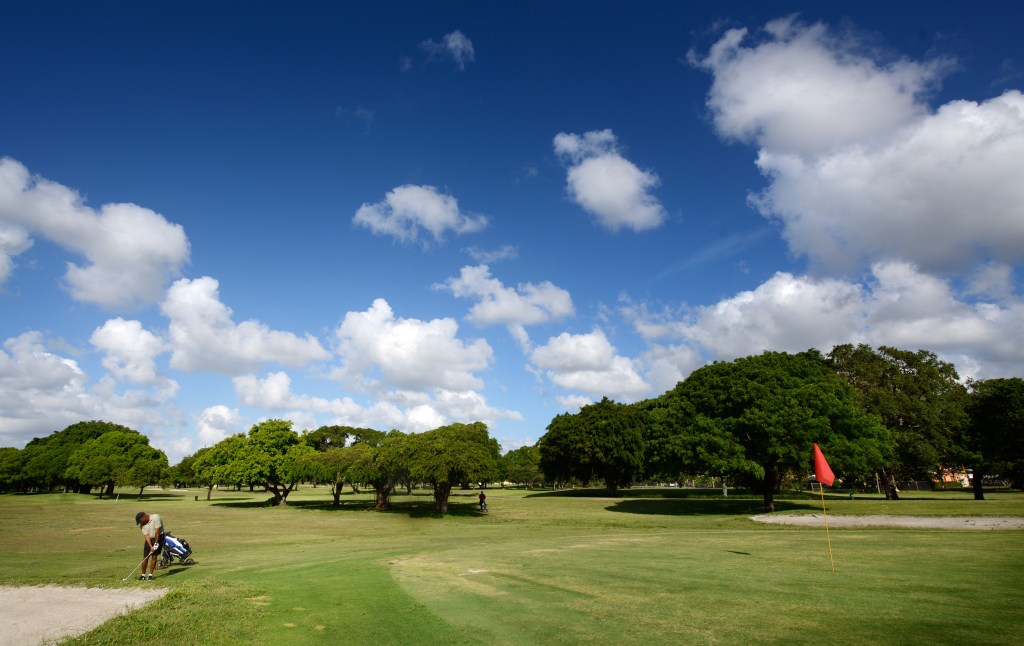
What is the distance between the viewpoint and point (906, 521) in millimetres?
30484

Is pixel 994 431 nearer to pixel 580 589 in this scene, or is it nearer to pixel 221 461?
pixel 580 589

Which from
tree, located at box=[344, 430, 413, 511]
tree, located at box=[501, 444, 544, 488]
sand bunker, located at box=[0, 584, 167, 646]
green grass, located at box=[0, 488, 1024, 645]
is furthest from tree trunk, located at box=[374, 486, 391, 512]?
tree, located at box=[501, 444, 544, 488]

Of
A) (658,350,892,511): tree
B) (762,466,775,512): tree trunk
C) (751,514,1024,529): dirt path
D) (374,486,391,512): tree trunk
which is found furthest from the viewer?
(374,486,391,512): tree trunk

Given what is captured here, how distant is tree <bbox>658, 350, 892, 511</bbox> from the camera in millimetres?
37125

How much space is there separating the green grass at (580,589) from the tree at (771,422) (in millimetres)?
11198

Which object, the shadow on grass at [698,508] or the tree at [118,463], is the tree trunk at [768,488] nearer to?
the shadow on grass at [698,508]

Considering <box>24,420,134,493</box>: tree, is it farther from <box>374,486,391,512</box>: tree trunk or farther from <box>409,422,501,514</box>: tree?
<box>409,422,501,514</box>: tree

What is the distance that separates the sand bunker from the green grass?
60 cm

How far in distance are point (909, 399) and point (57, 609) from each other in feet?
211

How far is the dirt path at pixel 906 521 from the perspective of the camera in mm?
26578

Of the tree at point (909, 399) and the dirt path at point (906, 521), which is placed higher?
the tree at point (909, 399)

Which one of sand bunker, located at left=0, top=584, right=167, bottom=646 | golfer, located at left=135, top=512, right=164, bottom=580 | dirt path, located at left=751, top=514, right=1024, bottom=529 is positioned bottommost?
dirt path, located at left=751, top=514, right=1024, bottom=529

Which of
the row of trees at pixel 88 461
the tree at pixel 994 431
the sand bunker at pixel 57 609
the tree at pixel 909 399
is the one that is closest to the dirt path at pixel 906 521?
the tree at pixel 909 399

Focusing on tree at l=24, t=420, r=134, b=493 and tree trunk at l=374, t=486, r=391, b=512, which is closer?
tree trunk at l=374, t=486, r=391, b=512
